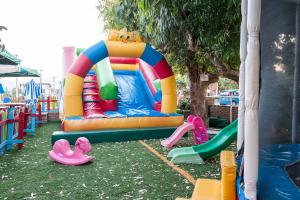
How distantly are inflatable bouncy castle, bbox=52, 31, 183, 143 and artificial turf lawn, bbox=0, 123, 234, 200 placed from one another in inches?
42.8

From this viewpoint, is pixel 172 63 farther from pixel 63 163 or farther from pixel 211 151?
pixel 63 163

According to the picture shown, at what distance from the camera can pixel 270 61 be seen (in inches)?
144

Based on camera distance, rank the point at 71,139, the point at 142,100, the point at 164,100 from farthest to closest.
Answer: the point at 142,100 → the point at 164,100 → the point at 71,139

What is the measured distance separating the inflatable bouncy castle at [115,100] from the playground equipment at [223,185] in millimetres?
4062

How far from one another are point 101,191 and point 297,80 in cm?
320

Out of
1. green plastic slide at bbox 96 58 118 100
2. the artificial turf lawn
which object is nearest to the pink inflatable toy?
the artificial turf lawn

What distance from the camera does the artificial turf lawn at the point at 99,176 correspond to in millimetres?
3449

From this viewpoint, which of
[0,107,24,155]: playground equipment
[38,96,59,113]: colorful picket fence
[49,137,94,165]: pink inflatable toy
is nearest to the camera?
[49,137,94,165]: pink inflatable toy

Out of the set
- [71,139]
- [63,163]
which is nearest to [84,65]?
[71,139]

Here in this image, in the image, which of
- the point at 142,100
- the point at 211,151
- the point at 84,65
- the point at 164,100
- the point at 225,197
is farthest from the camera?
the point at 142,100

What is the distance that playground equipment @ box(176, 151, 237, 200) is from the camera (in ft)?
→ 7.88

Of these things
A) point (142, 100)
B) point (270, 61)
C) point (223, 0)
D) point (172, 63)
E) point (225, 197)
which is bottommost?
point (225, 197)

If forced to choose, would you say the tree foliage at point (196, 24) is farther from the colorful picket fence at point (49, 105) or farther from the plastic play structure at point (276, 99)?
the colorful picket fence at point (49, 105)

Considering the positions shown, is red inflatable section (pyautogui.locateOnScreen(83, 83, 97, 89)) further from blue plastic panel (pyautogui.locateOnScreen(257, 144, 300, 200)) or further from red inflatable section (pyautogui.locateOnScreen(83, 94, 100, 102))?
blue plastic panel (pyautogui.locateOnScreen(257, 144, 300, 200))
